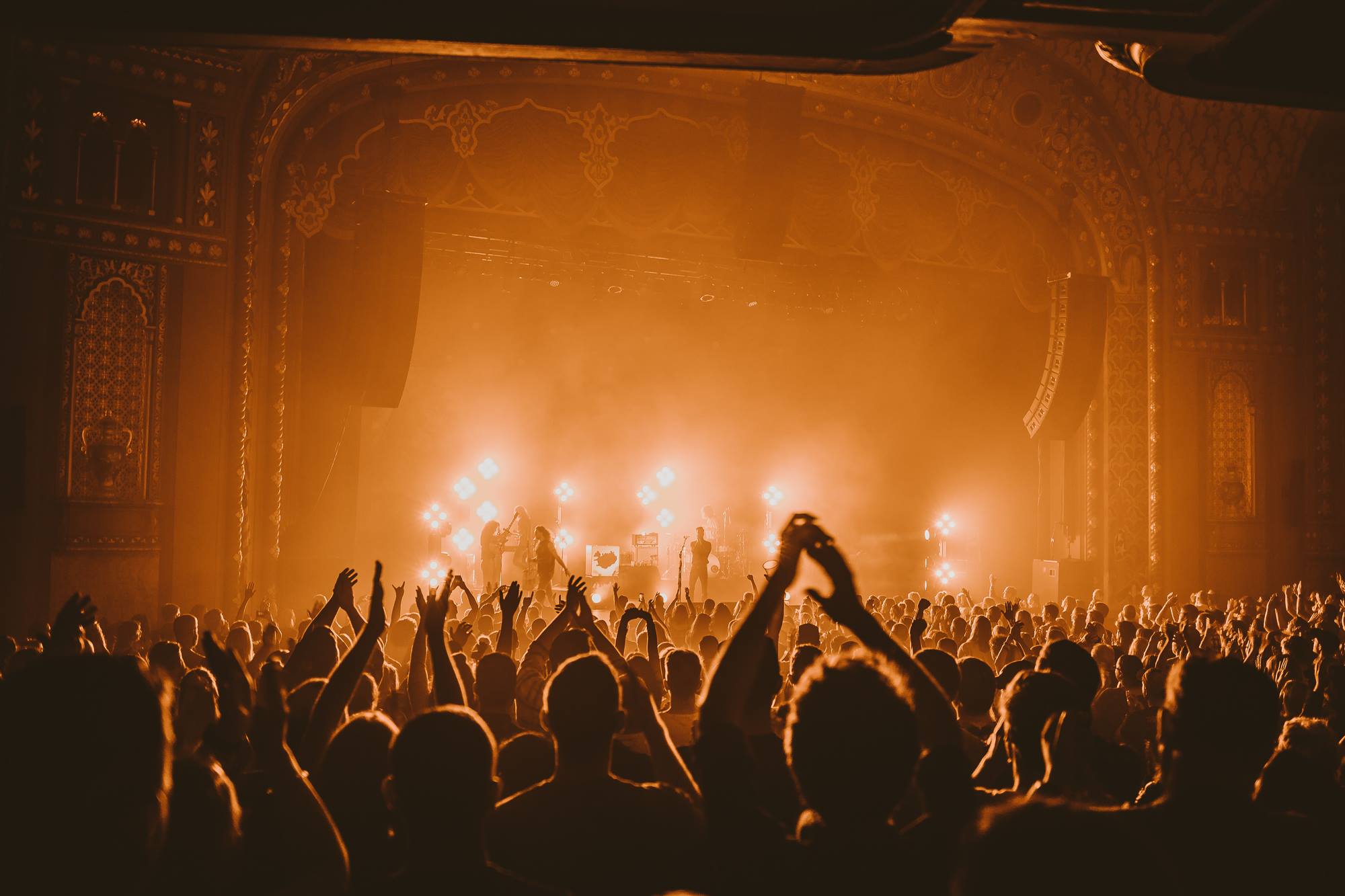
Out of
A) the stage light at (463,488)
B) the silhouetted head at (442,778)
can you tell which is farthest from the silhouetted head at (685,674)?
the stage light at (463,488)

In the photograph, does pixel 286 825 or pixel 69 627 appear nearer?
pixel 286 825

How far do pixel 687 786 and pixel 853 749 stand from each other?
95 centimetres

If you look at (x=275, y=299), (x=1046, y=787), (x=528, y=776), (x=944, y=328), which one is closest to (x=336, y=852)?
(x=528, y=776)

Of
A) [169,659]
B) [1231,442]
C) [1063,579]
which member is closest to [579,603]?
[169,659]

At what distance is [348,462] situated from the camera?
1504cm

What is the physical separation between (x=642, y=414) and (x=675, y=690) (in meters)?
20.3

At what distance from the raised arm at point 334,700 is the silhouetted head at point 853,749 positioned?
5.21 feet

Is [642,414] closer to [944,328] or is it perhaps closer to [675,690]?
[944,328]

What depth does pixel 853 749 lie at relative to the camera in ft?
5.87

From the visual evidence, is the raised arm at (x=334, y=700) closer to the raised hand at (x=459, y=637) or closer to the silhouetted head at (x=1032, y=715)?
the silhouetted head at (x=1032, y=715)

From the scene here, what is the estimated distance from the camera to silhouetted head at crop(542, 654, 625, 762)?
2.39 meters

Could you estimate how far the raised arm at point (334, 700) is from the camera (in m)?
2.95

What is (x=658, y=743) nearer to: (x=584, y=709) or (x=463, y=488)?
(x=584, y=709)

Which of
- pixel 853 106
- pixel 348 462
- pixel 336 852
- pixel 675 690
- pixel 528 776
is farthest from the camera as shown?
pixel 853 106
